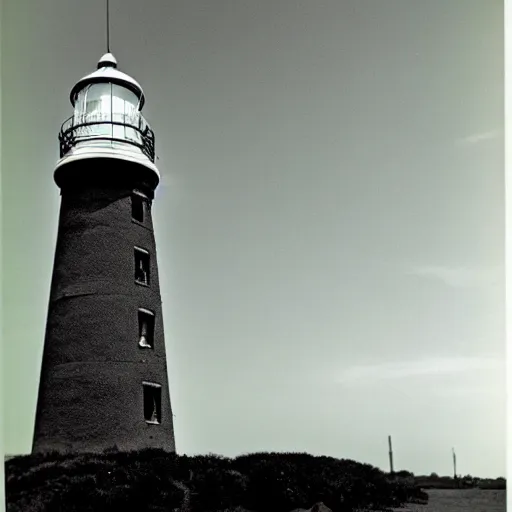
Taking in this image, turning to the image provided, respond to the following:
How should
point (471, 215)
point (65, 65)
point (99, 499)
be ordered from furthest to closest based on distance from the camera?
point (65, 65) < point (471, 215) < point (99, 499)

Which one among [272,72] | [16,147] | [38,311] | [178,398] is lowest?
[178,398]

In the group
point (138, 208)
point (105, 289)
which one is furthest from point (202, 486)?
point (138, 208)

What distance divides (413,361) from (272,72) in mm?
5180

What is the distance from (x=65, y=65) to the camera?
45.6 ft

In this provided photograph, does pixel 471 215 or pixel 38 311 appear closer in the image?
pixel 471 215

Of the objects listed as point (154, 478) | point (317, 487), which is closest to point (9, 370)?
point (154, 478)

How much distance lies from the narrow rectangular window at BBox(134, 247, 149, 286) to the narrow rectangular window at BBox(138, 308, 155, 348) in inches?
22.4

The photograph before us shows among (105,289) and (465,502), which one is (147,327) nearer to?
(105,289)

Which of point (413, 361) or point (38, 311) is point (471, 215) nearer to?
point (413, 361)

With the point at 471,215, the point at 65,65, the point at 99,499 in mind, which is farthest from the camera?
the point at 65,65

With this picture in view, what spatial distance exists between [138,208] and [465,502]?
7602 mm

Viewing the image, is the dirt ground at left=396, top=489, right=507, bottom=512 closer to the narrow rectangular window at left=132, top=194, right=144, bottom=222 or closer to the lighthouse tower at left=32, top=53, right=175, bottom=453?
the lighthouse tower at left=32, top=53, right=175, bottom=453

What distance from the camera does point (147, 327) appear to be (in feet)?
48.9

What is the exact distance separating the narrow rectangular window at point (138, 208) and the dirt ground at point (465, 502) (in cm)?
689
